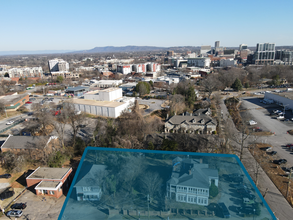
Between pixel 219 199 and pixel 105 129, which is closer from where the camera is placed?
pixel 219 199

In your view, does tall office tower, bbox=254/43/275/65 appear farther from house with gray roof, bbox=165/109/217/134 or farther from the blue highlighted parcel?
the blue highlighted parcel

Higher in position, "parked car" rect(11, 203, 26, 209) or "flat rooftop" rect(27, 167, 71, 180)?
"flat rooftop" rect(27, 167, 71, 180)

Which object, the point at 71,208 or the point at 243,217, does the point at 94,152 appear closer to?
the point at 71,208

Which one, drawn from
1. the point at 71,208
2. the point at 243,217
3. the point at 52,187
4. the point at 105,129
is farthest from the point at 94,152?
the point at 105,129

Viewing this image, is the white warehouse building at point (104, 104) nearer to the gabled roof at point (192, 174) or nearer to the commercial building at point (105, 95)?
the commercial building at point (105, 95)

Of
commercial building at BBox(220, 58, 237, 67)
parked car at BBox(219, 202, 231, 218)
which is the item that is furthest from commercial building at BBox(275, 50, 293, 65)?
parked car at BBox(219, 202, 231, 218)

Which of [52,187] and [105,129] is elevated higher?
[105,129]

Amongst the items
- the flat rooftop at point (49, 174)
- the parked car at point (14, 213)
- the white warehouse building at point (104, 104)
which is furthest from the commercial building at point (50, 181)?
the white warehouse building at point (104, 104)

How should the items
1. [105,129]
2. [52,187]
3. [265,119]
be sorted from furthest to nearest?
1. [265,119]
2. [105,129]
3. [52,187]
